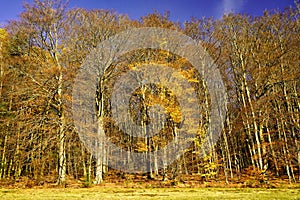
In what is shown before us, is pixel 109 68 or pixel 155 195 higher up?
pixel 109 68

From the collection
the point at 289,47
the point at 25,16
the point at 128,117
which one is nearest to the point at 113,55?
the point at 25,16

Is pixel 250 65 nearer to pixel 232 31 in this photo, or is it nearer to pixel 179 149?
pixel 232 31

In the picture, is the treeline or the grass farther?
the treeline

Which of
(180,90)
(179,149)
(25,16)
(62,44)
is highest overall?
(25,16)

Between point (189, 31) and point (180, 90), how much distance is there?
15.7 ft

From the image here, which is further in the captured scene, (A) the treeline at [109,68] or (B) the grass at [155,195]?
(A) the treeline at [109,68]

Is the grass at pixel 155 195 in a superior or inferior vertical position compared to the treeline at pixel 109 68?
inferior

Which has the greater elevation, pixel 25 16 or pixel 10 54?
pixel 25 16

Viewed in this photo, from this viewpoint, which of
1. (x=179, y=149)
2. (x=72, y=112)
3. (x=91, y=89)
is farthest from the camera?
(x=179, y=149)

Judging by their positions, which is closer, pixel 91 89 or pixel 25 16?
pixel 25 16

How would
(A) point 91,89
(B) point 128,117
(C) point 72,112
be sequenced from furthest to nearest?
(B) point 128,117 → (A) point 91,89 → (C) point 72,112

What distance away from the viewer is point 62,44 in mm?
16703

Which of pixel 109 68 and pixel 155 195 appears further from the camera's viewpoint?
pixel 109 68

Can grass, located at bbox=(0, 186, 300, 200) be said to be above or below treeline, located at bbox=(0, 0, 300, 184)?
below
